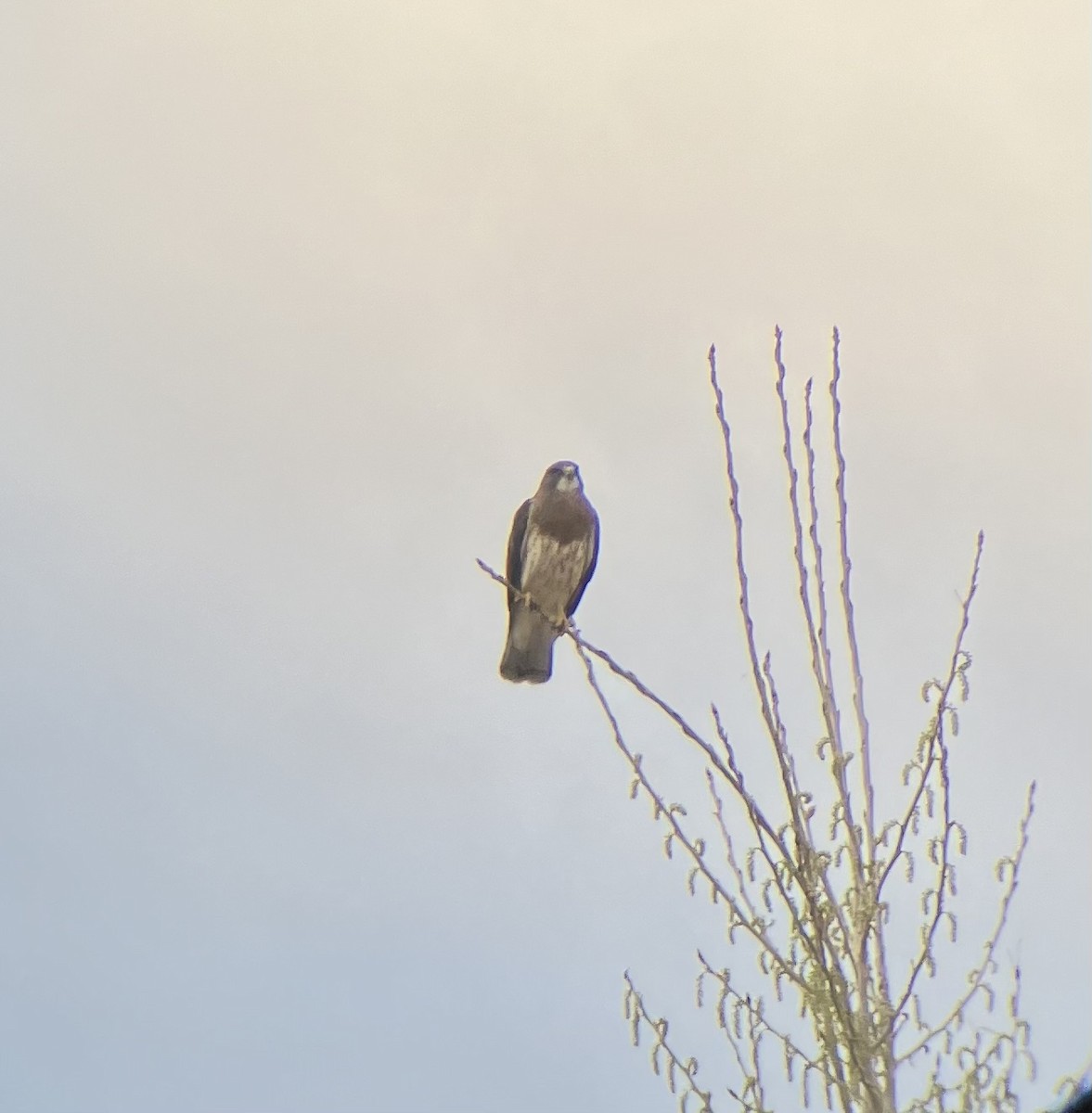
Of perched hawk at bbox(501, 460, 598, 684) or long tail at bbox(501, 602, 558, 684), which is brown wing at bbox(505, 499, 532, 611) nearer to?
perched hawk at bbox(501, 460, 598, 684)

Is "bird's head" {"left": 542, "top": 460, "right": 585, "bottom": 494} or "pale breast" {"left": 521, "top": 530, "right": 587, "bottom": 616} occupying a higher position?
"bird's head" {"left": 542, "top": 460, "right": 585, "bottom": 494}

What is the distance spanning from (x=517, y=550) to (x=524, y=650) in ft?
1.76

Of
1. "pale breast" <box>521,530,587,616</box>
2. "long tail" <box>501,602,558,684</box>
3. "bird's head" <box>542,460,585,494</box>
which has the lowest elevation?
"long tail" <box>501,602,558,684</box>

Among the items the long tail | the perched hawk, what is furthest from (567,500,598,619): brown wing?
the long tail

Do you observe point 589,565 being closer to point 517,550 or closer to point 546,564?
point 546,564

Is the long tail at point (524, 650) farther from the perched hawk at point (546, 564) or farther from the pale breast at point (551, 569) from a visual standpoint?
the pale breast at point (551, 569)

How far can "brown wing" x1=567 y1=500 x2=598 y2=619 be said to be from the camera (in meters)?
7.31

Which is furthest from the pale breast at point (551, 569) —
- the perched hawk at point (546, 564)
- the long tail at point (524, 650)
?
the long tail at point (524, 650)

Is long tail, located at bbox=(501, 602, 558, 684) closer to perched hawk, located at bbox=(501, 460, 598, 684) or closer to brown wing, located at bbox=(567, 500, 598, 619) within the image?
perched hawk, located at bbox=(501, 460, 598, 684)

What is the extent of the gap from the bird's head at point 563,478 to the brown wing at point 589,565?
0.11 metres

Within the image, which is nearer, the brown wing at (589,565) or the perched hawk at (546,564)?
the perched hawk at (546,564)

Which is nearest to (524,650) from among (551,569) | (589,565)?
(551,569)

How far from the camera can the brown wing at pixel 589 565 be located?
288 inches

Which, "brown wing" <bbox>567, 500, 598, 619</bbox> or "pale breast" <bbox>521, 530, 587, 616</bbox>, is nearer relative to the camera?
"pale breast" <bbox>521, 530, 587, 616</bbox>
